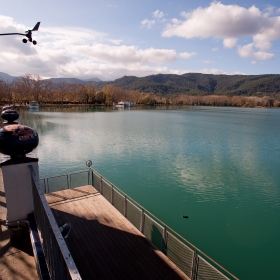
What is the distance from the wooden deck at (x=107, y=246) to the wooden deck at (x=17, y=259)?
2135mm

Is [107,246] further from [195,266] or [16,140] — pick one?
[16,140]

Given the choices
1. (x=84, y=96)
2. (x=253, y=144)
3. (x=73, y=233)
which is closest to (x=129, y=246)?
(x=73, y=233)

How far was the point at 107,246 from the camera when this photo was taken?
8430 millimetres

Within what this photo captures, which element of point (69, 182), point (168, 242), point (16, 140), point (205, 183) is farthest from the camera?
point (205, 183)

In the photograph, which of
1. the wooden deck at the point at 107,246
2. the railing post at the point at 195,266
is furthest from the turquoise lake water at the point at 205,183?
the wooden deck at the point at 107,246

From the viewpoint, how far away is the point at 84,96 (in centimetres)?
14650

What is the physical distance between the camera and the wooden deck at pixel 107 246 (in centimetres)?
734

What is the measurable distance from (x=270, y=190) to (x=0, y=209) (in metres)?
20.8

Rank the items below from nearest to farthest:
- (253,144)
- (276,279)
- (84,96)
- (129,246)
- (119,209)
Answer: (129,246)
(276,279)
(119,209)
(253,144)
(84,96)

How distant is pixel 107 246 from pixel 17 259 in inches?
139

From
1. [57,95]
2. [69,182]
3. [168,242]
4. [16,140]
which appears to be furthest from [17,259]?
[57,95]

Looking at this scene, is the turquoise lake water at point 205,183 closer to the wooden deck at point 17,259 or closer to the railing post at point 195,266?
the railing post at point 195,266

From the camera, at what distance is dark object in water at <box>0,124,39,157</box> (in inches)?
209

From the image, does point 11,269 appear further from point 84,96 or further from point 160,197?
point 84,96
